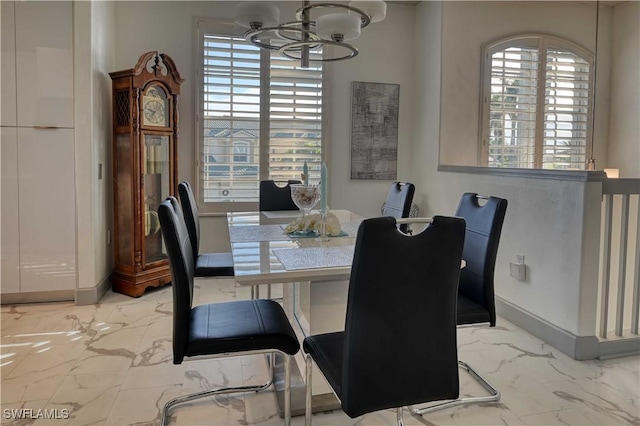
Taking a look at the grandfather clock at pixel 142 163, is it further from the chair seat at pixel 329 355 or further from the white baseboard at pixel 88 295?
the chair seat at pixel 329 355

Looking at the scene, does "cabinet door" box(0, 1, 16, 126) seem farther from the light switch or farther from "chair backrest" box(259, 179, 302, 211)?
the light switch

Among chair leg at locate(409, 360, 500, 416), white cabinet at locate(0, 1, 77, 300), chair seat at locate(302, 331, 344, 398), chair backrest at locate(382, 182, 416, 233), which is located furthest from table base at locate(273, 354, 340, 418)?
white cabinet at locate(0, 1, 77, 300)

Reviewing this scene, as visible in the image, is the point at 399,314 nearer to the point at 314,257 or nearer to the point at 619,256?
the point at 314,257

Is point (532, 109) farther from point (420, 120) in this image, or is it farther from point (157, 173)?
point (157, 173)

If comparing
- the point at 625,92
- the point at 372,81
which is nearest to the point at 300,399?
the point at 372,81

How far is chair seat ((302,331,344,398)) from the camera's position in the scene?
1411 millimetres

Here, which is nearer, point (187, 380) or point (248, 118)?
point (187, 380)

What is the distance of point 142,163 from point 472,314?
2806 millimetres

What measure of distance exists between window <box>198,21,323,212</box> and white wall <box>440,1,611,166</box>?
1.26 metres

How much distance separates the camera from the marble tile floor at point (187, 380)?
1.98m

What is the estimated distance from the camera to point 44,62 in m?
3.28

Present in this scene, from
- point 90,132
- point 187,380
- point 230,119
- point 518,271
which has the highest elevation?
point 230,119

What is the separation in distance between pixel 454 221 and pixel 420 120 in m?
3.54

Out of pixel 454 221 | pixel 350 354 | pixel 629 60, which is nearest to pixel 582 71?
pixel 629 60
